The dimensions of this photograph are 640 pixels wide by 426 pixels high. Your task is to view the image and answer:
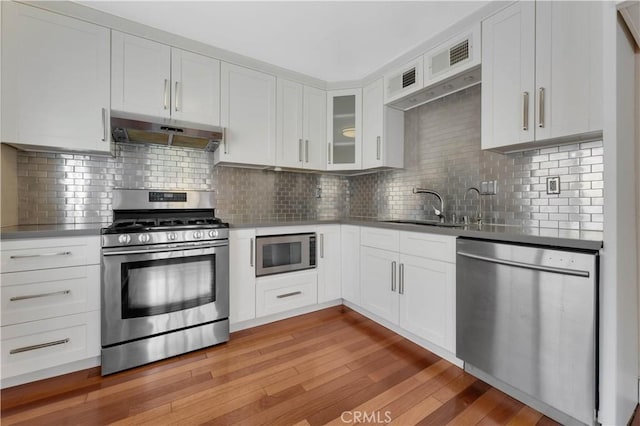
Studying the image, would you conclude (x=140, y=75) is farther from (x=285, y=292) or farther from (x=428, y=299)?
(x=428, y=299)

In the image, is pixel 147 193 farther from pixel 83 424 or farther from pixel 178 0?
pixel 83 424

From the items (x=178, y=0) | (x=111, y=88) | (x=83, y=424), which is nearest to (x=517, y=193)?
(x=178, y=0)

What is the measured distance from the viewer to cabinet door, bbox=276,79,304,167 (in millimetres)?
2848

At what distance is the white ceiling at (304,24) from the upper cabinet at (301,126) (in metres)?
0.35

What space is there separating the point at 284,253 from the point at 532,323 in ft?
6.17

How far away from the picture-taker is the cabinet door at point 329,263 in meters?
2.82

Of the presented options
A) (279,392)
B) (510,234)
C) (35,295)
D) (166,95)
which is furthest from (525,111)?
(35,295)

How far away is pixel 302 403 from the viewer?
5.01 ft

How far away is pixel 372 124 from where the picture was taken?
2.97 m

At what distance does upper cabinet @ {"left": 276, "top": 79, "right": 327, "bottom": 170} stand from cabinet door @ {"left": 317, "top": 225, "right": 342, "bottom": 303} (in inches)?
30.2

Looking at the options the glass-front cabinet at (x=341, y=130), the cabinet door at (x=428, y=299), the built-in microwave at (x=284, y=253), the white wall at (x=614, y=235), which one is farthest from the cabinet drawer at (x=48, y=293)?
the white wall at (x=614, y=235)

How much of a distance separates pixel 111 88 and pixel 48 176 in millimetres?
851

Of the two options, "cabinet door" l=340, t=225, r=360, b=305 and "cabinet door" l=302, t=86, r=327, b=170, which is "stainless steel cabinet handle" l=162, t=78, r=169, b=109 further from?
"cabinet door" l=340, t=225, r=360, b=305

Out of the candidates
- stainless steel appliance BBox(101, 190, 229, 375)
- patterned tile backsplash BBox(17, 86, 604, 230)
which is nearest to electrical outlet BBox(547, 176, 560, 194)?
patterned tile backsplash BBox(17, 86, 604, 230)
